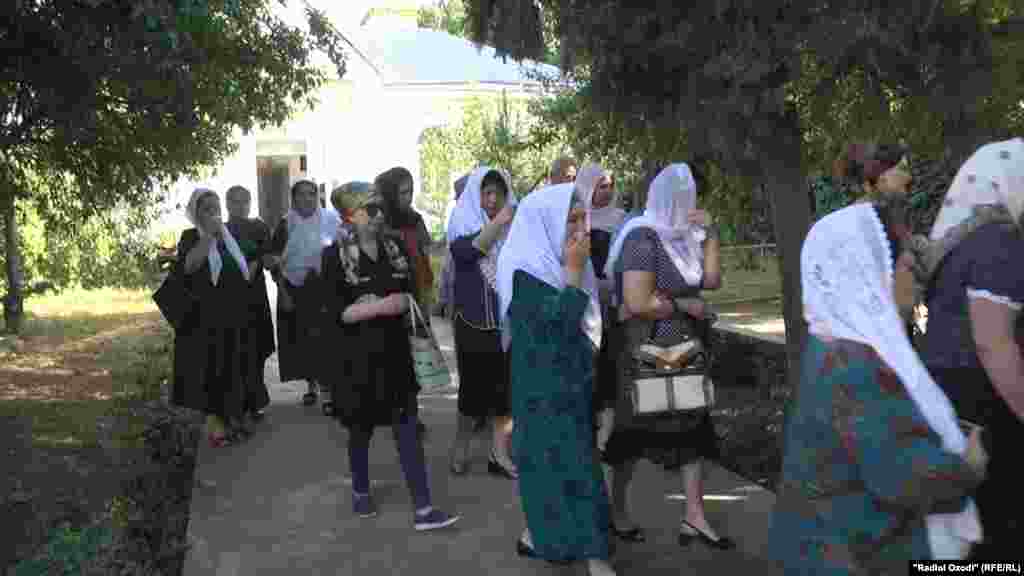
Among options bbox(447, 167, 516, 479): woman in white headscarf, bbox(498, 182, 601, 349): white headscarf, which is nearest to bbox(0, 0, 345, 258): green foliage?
bbox(447, 167, 516, 479): woman in white headscarf

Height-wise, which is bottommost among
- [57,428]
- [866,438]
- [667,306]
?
[57,428]

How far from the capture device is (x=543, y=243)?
16.4 feet

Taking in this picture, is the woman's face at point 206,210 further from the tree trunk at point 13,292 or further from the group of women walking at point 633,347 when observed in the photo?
the tree trunk at point 13,292

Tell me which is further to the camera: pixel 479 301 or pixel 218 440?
pixel 218 440

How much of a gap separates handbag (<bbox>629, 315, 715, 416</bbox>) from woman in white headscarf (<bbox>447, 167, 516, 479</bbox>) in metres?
1.68

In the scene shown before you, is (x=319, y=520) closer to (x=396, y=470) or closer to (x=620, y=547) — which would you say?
(x=396, y=470)

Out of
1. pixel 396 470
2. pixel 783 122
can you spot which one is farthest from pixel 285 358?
pixel 783 122

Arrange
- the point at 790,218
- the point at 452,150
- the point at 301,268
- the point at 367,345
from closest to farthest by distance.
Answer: the point at 367,345 → the point at 790,218 → the point at 301,268 → the point at 452,150

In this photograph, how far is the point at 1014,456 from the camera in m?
3.81

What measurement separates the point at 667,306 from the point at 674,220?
375 millimetres

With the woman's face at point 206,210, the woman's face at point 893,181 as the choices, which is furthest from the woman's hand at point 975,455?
the woman's face at point 206,210

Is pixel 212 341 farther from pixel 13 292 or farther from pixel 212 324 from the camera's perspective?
pixel 13 292

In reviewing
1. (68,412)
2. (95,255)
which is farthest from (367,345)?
(95,255)

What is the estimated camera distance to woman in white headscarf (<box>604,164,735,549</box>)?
5.25m
